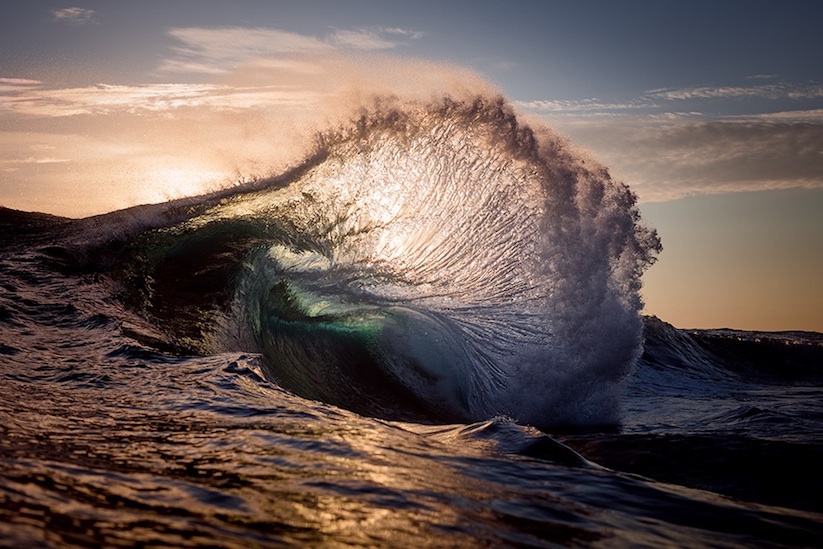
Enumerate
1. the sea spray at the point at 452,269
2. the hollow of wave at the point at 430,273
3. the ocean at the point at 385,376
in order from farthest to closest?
the sea spray at the point at 452,269, the hollow of wave at the point at 430,273, the ocean at the point at 385,376

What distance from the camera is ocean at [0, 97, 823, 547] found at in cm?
258

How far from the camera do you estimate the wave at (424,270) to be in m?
8.70

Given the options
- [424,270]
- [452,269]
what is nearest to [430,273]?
[424,270]

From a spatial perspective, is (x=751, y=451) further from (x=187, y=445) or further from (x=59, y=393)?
(x=59, y=393)

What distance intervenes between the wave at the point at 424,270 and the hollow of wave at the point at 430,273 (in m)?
0.02

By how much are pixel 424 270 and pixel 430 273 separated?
0.29 ft

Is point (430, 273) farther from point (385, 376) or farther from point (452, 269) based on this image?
point (385, 376)

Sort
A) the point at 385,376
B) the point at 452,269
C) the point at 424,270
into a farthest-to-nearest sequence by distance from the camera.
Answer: the point at 424,270 < the point at 452,269 < the point at 385,376

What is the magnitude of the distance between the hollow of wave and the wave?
0.02 meters

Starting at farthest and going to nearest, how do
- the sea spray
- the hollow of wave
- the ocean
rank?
the sea spray
the hollow of wave
the ocean

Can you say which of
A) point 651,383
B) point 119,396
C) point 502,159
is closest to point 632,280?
point 502,159

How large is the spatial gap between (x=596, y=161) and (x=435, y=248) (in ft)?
7.58

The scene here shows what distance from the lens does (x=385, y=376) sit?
9023 millimetres

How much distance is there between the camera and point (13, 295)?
24.7ft
